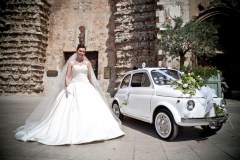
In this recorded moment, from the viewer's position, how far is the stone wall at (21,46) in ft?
48.2

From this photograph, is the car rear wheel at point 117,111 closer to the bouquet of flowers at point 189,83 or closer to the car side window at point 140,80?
the car side window at point 140,80

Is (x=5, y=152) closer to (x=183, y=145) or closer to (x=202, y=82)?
(x=183, y=145)

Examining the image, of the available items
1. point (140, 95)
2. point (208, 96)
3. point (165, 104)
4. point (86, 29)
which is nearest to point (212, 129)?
point (208, 96)

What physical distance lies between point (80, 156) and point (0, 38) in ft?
52.0

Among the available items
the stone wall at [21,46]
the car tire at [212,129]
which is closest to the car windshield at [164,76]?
the car tire at [212,129]

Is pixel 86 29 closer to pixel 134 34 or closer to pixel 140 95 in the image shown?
pixel 134 34

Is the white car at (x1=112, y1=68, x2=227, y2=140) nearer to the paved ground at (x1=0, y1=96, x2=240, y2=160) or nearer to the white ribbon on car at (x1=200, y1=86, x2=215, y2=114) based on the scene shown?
the white ribbon on car at (x1=200, y1=86, x2=215, y2=114)

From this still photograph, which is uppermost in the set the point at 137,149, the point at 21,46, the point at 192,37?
the point at 21,46

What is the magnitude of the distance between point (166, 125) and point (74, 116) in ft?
7.38

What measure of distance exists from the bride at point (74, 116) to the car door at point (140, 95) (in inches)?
36.7

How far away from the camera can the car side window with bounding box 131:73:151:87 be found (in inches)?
215

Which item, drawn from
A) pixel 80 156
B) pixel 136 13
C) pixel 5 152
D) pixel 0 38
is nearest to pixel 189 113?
pixel 80 156

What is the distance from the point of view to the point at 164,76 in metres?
5.32

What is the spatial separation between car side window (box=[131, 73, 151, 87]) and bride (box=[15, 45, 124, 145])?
138 cm
